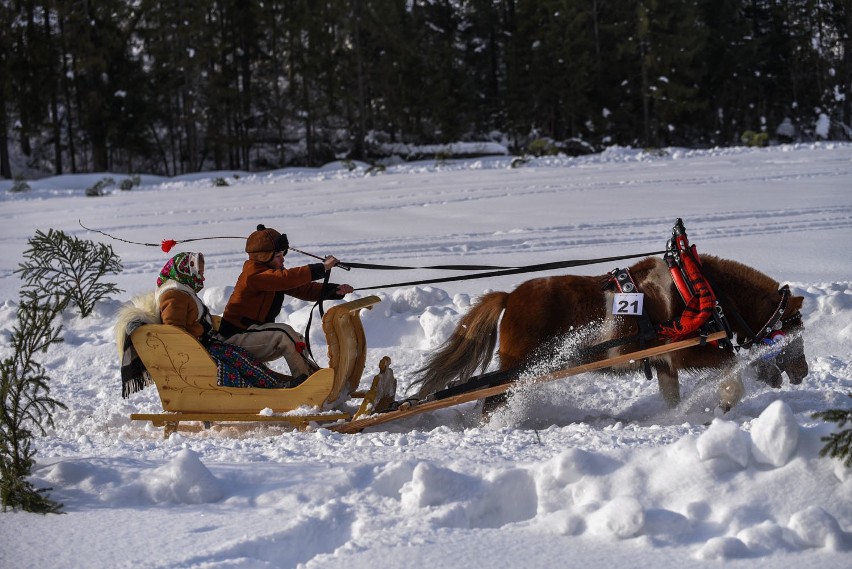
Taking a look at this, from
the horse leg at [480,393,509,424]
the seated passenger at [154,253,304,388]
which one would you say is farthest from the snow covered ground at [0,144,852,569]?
the seated passenger at [154,253,304,388]

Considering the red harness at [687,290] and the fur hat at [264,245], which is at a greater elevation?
the fur hat at [264,245]

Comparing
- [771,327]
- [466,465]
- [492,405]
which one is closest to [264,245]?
[492,405]

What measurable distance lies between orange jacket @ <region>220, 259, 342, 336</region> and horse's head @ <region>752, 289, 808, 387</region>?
2615 mm

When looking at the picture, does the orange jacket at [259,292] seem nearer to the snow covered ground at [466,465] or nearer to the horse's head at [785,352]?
the snow covered ground at [466,465]

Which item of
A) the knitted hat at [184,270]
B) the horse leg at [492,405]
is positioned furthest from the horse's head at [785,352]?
the knitted hat at [184,270]

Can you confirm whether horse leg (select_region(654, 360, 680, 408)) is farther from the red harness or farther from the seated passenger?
the seated passenger

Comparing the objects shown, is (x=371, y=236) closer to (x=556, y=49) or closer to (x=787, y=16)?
(x=556, y=49)

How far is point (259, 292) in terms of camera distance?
579 cm

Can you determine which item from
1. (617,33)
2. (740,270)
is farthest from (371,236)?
(617,33)

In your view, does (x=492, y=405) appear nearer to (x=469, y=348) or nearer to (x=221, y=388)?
(x=469, y=348)

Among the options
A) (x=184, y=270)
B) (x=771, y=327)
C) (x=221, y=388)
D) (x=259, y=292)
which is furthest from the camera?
(x=259, y=292)

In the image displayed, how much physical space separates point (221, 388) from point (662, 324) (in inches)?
101

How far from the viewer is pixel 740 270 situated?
17.9ft

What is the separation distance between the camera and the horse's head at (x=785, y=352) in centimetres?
536
